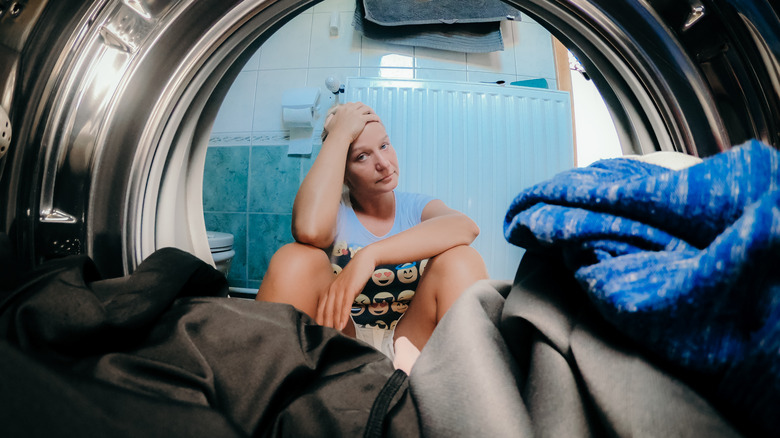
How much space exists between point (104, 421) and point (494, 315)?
0.26m

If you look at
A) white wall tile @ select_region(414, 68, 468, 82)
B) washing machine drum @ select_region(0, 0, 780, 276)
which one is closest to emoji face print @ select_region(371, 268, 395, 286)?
washing machine drum @ select_region(0, 0, 780, 276)

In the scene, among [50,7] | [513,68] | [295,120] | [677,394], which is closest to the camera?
[677,394]

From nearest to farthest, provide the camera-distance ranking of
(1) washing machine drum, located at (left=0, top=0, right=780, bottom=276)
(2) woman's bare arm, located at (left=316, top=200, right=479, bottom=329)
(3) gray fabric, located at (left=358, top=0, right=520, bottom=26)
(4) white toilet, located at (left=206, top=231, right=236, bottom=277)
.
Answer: (1) washing machine drum, located at (left=0, top=0, right=780, bottom=276), (2) woman's bare arm, located at (left=316, top=200, right=479, bottom=329), (4) white toilet, located at (left=206, top=231, right=236, bottom=277), (3) gray fabric, located at (left=358, top=0, right=520, bottom=26)

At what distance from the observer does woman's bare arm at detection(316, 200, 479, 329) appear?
541mm

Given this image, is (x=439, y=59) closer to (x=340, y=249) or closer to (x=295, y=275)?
(x=340, y=249)

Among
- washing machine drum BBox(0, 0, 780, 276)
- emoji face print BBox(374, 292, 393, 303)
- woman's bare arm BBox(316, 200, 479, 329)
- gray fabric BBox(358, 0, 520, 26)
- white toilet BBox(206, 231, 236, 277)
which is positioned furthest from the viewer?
gray fabric BBox(358, 0, 520, 26)

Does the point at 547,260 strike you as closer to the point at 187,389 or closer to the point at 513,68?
the point at 187,389

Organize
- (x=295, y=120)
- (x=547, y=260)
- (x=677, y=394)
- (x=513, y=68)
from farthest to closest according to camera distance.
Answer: (x=513, y=68) → (x=295, y=120) → (x=547, y=260) → (x=677, y=394)

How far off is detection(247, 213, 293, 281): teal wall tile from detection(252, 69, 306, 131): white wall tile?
0.99 ft

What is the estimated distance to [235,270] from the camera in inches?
42.4

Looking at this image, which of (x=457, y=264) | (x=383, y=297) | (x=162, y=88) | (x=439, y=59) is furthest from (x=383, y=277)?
(x=439, y=59)

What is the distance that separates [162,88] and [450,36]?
3.09 ft

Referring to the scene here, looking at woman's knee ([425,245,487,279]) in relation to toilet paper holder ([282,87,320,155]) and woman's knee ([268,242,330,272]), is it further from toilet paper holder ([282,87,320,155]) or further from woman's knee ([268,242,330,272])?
toilet paper holder ([282,87,320,155])

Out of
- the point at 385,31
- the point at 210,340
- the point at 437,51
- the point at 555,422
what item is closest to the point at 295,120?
the point at 385,31
